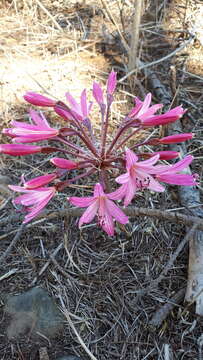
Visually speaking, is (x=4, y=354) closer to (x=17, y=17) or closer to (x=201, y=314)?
(x=201, y=314)

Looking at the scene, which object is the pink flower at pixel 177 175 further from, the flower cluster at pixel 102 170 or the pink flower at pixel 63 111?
the pink flower at pixel 63 111

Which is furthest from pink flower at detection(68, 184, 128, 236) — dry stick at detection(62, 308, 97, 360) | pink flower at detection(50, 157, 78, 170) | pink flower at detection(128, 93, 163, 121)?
dry stick at detection(62, 308, 97, 360)

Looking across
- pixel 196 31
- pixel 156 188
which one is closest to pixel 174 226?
pixel 156 188

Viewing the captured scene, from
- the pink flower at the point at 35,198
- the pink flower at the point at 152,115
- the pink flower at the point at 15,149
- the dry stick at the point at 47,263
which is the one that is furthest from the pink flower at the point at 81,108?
the dry stick at the point at 47,263

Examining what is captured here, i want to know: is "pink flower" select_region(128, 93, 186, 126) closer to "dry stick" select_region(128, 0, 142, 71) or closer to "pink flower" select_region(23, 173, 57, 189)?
"pink flower" select_region(23, 173, 57, 189)

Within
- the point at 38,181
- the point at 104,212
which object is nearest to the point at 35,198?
the point at 38,181

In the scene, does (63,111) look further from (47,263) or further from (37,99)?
(47,263)
